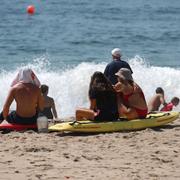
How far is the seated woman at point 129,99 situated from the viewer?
907cm

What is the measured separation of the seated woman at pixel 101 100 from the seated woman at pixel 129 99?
16 cm

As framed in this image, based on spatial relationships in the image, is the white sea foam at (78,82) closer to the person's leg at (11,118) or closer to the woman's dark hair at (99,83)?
the person's leg at (11,118)

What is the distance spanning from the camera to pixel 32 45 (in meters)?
23.2

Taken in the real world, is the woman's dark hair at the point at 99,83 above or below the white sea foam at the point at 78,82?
above

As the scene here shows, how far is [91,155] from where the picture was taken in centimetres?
740

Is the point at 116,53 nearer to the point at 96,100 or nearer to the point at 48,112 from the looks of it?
the point at 48,112

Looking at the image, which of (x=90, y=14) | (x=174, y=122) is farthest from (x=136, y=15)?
(x=174, y=122)

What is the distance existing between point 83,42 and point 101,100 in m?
15.0

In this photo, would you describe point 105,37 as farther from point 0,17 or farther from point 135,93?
point 135,93

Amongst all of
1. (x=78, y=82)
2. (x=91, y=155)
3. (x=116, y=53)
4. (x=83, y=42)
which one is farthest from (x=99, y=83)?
(x=83, y=42)

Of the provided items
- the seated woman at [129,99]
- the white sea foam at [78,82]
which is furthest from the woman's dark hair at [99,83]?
the white sea foam at [78,82]

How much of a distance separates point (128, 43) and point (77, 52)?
9.42 ft

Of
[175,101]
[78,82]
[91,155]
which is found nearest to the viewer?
[91,155]

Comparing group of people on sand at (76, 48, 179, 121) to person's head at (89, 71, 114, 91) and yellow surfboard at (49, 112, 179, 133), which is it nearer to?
person's head at (89, 71, 114, 91)
